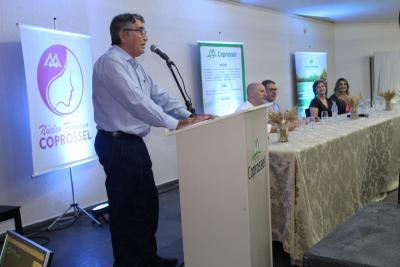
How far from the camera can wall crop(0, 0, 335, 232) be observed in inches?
132

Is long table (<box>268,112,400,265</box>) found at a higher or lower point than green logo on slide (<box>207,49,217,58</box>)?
lower

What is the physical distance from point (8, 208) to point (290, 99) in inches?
233

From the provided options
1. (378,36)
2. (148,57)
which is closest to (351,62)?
(378,36)

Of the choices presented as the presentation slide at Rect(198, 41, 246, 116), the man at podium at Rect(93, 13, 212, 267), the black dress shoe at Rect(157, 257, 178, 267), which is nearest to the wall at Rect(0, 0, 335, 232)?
the presentation slide at Rect(198, 41, 246, 116)

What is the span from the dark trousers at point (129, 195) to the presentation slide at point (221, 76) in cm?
316

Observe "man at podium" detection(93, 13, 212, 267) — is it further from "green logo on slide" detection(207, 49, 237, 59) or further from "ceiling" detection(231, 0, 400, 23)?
"ceiling" detection(231, 0, 400, 23)

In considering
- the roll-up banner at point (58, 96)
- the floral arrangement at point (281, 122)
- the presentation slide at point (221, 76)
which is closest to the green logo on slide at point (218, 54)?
the presentation slide at point (221, 76)

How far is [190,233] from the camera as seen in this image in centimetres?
186

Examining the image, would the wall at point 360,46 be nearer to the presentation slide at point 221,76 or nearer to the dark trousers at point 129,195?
Answer: the presentation slide at point 221,76

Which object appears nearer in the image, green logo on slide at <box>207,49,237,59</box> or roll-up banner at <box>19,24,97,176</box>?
roll-up banner at <box>19,24,97,176</box>

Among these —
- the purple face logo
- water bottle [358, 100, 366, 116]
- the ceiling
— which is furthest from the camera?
the ceiling

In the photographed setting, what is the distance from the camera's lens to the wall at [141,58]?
336 cm

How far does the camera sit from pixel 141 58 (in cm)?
455

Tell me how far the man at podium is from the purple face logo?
1276 millimetres
